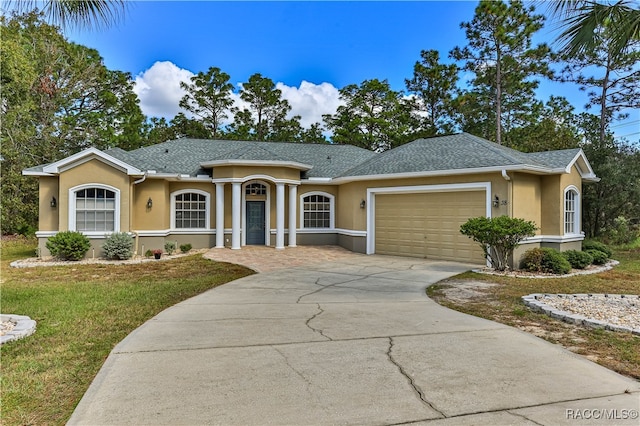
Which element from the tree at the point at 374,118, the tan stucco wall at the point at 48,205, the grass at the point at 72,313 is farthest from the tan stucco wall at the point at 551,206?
the tree at the point at 374,118

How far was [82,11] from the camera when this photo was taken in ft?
17.1

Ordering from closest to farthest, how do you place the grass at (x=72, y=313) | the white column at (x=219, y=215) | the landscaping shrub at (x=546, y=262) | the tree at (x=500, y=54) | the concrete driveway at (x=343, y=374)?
the concrete driveway at (x=343, y=374)
the grass at (x=72, y=313)
the landscaping shrub at (x=546, y=262)
the white column at (x=219, y=215)
the tree at (x=500, y=54)

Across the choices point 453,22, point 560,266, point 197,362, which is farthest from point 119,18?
point 453,22

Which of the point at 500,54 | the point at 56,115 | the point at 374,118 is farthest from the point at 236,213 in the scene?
the point at 56,115

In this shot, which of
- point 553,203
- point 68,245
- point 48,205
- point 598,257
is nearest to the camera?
point 68,245

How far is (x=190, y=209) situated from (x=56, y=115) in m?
17.6

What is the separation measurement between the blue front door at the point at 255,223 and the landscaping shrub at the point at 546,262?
10.9 meters

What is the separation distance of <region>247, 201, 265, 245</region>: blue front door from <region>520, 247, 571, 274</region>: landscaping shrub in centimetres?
1087

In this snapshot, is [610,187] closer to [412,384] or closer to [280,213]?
[280,213]

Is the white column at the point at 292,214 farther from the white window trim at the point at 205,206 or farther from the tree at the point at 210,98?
the tree at the point at 210,98

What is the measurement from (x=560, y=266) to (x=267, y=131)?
96.6 feet

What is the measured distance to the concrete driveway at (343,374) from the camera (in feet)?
10.0

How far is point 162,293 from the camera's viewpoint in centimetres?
799

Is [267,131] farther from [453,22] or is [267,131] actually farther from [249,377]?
[249,377]
